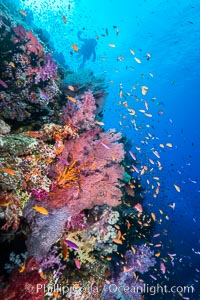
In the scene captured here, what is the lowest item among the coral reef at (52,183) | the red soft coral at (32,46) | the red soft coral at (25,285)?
the red soft coral at (25,285)

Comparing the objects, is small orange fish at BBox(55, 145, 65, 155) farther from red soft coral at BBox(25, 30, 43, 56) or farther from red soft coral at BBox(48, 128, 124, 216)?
red soft coral at BBox(25, 30, 43, 56)

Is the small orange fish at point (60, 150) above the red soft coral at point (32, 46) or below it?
below

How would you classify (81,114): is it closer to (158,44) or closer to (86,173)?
(86,173)

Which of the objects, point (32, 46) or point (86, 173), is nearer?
point (86, 173)

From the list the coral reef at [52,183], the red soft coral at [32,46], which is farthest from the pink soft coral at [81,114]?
the red soft coral at [32,46]

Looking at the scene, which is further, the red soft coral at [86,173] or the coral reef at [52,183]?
the red soft coral at [86,173]

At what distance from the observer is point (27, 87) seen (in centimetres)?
645

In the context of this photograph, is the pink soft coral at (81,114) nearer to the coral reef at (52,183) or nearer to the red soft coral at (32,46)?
the coral reef at (52,183)

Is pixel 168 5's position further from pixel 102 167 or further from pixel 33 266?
pixel 33 266

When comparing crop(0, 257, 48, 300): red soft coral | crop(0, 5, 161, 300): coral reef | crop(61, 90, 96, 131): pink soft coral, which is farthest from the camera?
crop(61, 90, 96, 131): pink soft coral

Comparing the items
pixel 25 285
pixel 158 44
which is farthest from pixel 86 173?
pixel 158 44

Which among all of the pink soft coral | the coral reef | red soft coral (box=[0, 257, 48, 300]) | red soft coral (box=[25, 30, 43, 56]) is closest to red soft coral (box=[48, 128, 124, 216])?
the coral reef

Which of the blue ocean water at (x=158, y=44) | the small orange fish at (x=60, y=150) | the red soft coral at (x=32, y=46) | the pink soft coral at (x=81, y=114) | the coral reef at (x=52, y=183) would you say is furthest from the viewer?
the blue ocean water at (x=158, y=44)

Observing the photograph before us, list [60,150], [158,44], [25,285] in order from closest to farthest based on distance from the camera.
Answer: [25,285] → [60,150] → [158,44]
